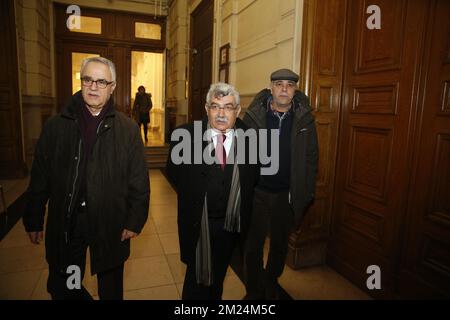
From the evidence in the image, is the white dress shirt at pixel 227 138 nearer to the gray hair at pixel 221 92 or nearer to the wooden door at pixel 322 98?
the gray hair at pixel 221 92

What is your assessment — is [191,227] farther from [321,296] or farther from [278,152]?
[321,296]

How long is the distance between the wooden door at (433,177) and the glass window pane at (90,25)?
27.4 feet

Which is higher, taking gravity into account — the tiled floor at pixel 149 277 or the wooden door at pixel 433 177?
the wooden door at pixel 433 177

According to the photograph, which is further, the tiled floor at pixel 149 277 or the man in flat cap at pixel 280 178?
the tiled floor at pixel 149 277

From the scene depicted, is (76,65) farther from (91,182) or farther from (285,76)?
(91,182)

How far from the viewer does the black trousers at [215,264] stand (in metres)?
1.81

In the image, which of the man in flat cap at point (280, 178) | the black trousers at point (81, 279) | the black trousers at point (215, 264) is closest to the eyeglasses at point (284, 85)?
the man in flat cap at point (280, 178)

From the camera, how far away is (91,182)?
1540 mm

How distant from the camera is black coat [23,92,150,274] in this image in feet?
5.07

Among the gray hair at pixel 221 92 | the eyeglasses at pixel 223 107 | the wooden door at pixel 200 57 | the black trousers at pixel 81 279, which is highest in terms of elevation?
the wooden door at pixel 200 57

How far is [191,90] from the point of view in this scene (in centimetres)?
657

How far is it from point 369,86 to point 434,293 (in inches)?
59.7

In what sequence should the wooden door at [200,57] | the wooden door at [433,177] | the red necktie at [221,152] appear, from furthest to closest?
1. the wooden door at [200,57]
2. the wooden door at [433,177]
3. the red necktie at [221,152]

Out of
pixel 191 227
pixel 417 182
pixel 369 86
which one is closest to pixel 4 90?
pixel 191 227
